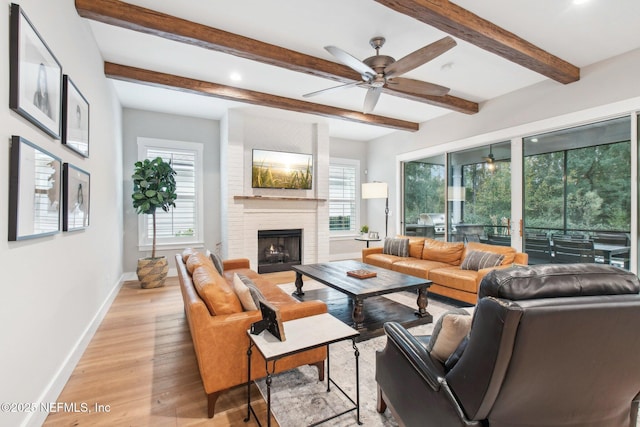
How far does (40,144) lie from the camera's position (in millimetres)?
1834

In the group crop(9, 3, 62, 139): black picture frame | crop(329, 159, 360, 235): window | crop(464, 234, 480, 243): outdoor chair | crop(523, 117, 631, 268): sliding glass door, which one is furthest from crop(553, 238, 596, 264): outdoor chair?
crop(9, 3, 62, 139): black picture frame

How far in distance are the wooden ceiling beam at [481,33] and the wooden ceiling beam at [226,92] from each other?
2.62 m

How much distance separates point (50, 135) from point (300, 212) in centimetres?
442

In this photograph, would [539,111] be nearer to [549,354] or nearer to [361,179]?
[361,179]

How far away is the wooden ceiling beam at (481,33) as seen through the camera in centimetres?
234

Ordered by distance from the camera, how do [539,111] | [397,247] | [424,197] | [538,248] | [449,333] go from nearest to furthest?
1. [449,333]
2. [539,111]
3. [538,248]
4. [397,247]
5. [424,197]

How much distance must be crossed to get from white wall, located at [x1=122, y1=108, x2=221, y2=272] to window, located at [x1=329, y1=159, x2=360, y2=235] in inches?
107

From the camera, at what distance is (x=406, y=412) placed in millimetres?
1522

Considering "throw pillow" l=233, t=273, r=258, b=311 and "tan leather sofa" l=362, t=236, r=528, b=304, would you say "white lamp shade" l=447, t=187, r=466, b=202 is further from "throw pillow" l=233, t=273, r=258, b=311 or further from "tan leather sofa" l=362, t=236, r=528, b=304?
"throw pillow" l=233, t=273, r=258, b=311

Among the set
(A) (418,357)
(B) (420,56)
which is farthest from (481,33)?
(A) (418,357)

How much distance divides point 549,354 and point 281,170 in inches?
209

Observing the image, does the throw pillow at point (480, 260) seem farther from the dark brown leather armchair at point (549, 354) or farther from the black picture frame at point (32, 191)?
the black picture frame at point (32, 191)

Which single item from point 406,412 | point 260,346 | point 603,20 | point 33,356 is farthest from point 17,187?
point 603,20

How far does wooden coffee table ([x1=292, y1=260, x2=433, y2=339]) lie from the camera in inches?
117
